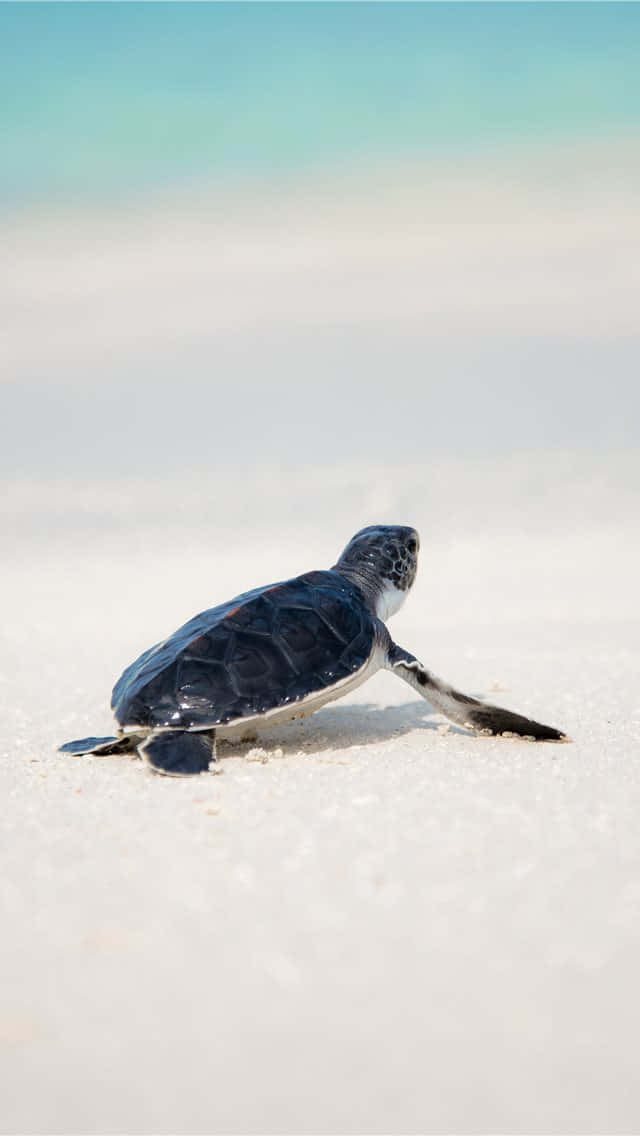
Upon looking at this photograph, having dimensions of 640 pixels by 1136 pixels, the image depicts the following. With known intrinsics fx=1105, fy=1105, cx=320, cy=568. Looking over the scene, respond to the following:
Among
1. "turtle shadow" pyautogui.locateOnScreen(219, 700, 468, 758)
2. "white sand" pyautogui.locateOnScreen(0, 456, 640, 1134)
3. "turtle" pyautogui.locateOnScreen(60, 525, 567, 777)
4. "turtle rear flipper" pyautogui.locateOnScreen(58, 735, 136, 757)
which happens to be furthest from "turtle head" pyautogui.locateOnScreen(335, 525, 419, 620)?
"turtle rear flipper" pyautogui.locateOnScreen(58, 735, 136, 757)

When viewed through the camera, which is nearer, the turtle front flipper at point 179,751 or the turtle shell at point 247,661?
the turtle front flipper at point 179,751

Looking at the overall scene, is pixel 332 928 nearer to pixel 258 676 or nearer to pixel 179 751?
pixel 179 751

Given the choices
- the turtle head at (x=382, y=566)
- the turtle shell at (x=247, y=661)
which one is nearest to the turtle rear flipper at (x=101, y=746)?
the turtle shell at (x=247, y=661)

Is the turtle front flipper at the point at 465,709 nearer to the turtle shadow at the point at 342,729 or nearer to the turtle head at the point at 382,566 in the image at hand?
the turtle shadow at the point at 342,729

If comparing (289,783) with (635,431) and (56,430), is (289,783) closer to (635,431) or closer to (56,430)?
(635,431)

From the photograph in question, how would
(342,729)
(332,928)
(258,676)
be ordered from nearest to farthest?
(332,928) < (258,676) < (342,729)

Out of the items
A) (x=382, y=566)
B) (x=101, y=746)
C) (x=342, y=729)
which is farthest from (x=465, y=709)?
(x=101, y=746)

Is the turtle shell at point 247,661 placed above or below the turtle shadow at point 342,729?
above

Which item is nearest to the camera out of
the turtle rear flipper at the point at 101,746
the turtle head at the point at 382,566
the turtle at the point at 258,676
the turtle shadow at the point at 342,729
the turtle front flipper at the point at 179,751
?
the turtle front flipper at the point at 179,751
